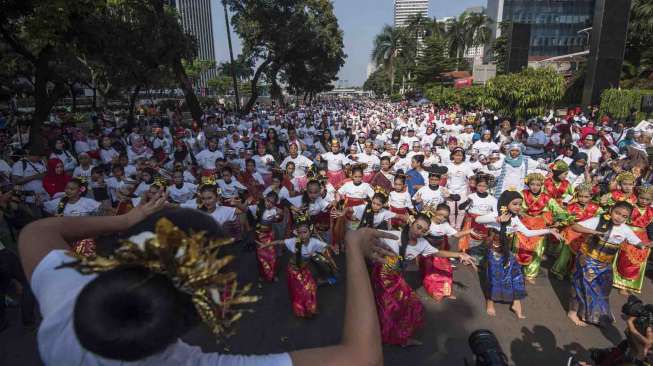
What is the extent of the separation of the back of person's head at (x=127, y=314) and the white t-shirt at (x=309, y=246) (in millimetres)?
4062

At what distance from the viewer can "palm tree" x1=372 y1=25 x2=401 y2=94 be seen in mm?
65363

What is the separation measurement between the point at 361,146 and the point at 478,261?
17.5 feet

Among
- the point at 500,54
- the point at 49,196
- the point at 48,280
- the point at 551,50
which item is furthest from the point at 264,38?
the point at 551,50

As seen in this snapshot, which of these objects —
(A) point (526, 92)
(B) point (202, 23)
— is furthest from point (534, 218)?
(B) point (202, 23)

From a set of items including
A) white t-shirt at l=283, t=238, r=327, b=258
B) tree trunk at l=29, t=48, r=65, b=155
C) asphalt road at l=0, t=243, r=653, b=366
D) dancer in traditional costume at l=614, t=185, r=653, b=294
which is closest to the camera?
asphalt road at l=0, t=243, r=653, b=366

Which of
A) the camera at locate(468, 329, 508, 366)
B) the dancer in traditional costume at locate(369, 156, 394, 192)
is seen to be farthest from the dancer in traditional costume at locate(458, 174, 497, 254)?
the camera at locate(468, 329, 508, 366)

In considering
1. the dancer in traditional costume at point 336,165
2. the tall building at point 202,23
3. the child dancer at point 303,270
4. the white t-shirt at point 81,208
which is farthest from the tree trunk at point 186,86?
the tall building at point 202,23

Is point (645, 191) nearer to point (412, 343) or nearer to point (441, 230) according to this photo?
point (441, 230)

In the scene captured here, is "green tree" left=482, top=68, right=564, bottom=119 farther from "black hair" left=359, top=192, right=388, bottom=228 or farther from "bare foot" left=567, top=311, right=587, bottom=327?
"bare foot" left=567, top=311, right=587, bottom=327

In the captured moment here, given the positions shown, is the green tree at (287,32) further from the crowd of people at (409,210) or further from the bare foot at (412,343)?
the bare foot at (412,343)

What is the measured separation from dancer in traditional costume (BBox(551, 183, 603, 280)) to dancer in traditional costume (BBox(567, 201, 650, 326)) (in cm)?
106

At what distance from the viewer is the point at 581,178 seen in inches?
297

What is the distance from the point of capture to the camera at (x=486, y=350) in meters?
1.53

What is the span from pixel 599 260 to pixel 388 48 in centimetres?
6801
